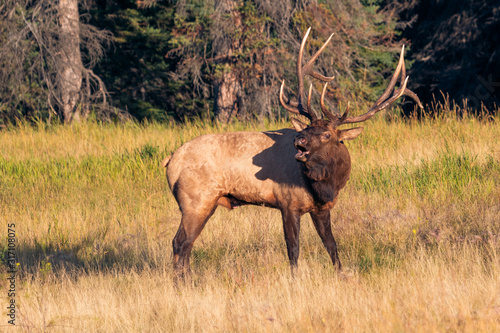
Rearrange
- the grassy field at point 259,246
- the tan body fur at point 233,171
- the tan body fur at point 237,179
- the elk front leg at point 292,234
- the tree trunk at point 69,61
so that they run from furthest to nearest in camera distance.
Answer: the tree trunk at point 69,61 < the tan body fur at point 233,171 < the tan body fur at point 237,179 < the elk front leg at point 292,234 < the grassy field at point 259,246

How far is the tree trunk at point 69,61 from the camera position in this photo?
14.9 m

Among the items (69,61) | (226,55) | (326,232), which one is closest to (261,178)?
(326,232)

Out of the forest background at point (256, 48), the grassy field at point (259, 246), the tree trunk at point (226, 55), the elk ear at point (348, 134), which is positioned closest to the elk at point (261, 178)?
the elk ear at point (348, 134)

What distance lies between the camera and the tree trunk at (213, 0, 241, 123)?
13211 mm

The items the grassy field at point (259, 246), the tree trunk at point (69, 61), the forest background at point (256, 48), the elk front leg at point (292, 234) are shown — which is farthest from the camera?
the tree trunk at point (69, 61)

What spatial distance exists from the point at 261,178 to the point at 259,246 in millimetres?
1102

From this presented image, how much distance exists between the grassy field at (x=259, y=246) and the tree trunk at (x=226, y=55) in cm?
311

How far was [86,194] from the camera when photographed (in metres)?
8.70

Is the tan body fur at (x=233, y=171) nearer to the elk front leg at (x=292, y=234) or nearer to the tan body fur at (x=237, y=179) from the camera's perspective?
the tan body fur at (x=237, y=179)

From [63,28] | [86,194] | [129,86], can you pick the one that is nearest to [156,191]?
[86,194]

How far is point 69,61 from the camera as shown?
1521 cm

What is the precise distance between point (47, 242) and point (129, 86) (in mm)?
17515

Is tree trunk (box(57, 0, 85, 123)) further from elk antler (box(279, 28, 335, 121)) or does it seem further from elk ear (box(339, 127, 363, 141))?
elk ear (box(339, 127, 363, 141))

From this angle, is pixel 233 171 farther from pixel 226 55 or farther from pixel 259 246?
pixel 226 55
